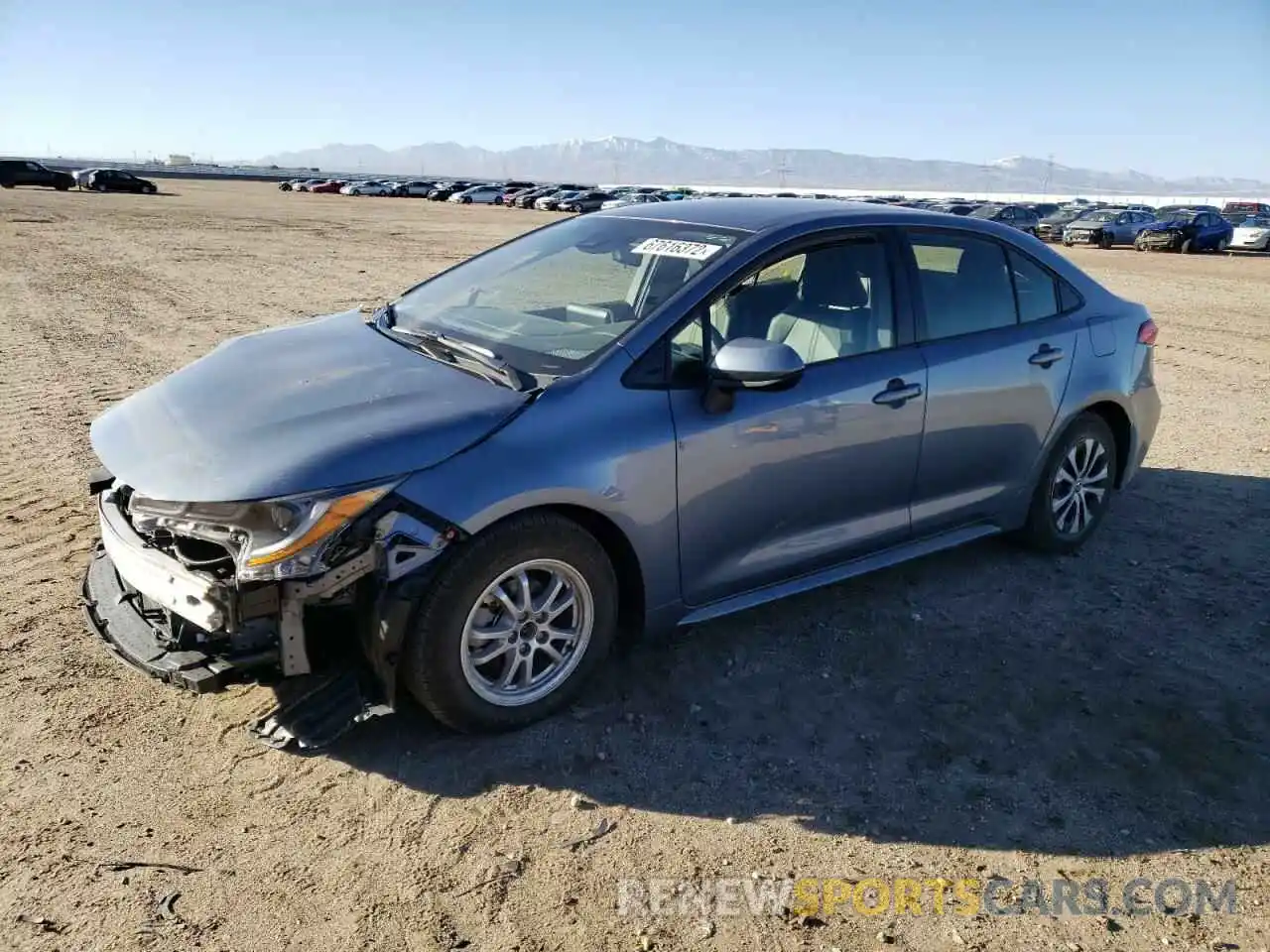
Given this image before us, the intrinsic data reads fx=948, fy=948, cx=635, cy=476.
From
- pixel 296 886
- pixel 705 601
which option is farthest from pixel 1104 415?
pixel 296 886

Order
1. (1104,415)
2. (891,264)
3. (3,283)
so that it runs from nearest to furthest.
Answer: (891,264) < (1104,415) < (3,283)

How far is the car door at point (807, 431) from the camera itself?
11.6 ft

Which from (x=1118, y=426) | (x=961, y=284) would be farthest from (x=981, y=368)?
(x=1118, y=426)

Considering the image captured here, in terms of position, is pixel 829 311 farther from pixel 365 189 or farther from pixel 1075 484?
pixel 365 189

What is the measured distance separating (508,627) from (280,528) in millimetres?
813

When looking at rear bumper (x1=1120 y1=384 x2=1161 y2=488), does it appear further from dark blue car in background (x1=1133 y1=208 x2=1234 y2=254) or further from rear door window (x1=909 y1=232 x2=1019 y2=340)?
dark blue car in background (x1=1133 y1=208 x2=1234 y2=254)

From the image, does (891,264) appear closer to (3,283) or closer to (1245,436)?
(1245,436)

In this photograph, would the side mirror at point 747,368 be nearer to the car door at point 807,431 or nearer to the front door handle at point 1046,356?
the car door at point 807,431

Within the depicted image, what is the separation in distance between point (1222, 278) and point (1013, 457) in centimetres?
2172

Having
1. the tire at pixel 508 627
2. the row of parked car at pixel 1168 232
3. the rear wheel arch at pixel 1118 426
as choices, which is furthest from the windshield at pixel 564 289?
the row of parked car at pixel 1168 232

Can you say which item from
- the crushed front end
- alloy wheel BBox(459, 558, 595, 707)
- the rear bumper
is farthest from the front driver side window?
the rear bumper

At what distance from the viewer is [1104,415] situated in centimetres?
514

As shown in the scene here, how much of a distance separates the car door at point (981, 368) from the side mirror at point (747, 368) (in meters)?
1.03

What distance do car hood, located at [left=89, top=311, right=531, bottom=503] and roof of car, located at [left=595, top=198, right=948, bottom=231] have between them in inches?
53.7
